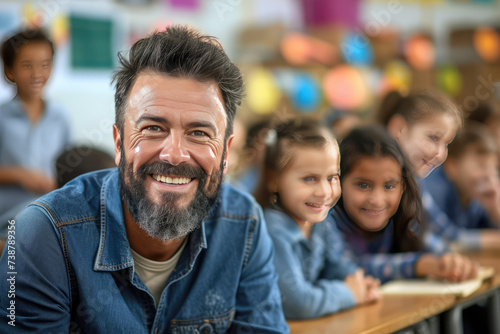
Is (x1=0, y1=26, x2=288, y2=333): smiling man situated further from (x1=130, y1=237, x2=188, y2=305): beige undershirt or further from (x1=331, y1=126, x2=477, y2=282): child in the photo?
(x1=331, y1=126, x2=477, y2=282): child

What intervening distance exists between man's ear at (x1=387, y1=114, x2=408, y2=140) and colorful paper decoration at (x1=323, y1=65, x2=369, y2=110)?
2.46m

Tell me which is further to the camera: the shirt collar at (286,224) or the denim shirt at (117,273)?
the shirt collar at (286,224)

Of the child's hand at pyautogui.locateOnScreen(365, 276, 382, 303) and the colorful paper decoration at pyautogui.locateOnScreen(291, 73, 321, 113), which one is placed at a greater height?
the colorful paper decoration at pyautogui.locateOnScreen(291, 73, 321, 113)

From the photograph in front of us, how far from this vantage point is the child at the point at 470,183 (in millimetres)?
1835

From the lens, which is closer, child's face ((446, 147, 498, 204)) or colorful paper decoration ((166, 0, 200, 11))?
child's face ((446, 147, 498, 204))

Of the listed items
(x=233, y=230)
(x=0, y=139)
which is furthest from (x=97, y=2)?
(x=233, y=230)

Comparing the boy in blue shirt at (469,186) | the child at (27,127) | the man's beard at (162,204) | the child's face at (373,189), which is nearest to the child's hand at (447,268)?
the boy in blue shirt at (469,186)

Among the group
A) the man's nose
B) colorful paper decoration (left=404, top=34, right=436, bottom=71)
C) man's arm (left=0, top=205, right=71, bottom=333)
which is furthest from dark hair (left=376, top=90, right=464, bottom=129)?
colorful paper decoration (left=404, top=34, right=436, bottom=71)

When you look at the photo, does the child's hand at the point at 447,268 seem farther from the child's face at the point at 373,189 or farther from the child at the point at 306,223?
the child's face at the point at 373,189

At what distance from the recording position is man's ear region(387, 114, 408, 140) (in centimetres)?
113

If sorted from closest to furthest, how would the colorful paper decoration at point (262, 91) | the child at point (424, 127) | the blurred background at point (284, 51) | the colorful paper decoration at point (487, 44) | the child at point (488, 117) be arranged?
the child at point (424, 127), the child at point (488, 117), the blurred background at point (284, 51), the colorful paper decoration at point (262, 91), the colorful paper decoration at point (487, 44)

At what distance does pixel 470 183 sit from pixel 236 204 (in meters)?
1.11

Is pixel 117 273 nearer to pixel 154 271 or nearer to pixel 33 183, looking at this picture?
pixel 154 271

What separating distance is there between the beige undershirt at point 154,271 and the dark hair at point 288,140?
0.83 ft
